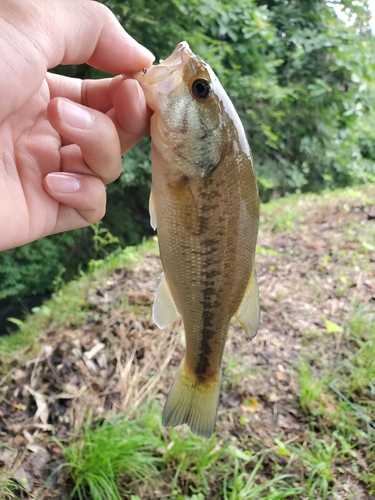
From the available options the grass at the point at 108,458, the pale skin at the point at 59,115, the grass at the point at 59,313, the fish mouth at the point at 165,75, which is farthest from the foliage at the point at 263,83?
the fish mouth at the point at 165,75

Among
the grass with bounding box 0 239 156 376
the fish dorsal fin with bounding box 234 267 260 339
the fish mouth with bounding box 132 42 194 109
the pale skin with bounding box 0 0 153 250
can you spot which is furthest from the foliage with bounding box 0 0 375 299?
the fish dorsal fin with bounding box 234 267 260 339

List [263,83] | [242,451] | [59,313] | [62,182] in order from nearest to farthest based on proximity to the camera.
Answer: [62,182], [242,451], [59,313], [263,83]

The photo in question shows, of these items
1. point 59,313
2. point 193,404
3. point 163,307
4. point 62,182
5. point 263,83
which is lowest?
point 59,313

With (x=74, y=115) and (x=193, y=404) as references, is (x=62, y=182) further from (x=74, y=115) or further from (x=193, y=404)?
(x=193, y=404)

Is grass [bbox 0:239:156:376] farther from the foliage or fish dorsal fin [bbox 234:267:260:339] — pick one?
fish dorsal fin [bbox 234:267:260:339]

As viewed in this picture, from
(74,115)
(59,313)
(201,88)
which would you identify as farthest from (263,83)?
(74,115)

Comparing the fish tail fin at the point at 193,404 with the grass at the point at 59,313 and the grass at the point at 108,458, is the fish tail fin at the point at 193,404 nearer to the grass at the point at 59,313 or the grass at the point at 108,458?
the grass at the point at 108,458
